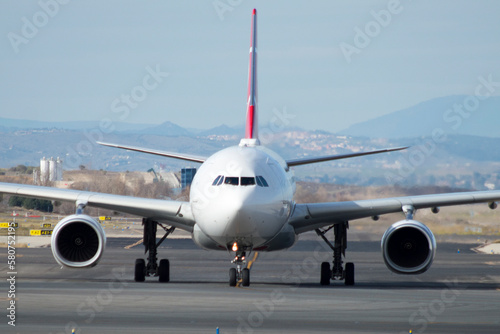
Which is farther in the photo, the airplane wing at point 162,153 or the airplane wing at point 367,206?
the airplane wing at point 162,153

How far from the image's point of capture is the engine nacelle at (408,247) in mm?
23266

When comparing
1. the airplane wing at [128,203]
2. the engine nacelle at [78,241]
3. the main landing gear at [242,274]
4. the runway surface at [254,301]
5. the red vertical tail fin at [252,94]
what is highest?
the red vertical tail fin at [252,94]

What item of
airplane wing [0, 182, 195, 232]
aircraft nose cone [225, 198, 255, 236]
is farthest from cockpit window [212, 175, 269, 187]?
airplane wing [0, 182, 195, 232]

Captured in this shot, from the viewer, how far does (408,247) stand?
934 inches

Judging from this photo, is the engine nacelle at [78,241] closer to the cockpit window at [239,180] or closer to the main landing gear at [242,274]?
the main landing gear at [242,274]

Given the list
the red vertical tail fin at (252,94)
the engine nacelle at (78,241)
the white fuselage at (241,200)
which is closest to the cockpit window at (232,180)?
the white fuselage at (241,200)

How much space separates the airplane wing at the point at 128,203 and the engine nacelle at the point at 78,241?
133 cm

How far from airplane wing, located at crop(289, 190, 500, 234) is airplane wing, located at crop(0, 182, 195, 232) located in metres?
3.10

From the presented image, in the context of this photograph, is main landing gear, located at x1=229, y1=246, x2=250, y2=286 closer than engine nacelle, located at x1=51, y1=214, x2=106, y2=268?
Yes

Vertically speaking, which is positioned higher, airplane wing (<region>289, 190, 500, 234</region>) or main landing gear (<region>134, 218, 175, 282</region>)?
airplane wing (<region>289, 190, 500, 234</region>)

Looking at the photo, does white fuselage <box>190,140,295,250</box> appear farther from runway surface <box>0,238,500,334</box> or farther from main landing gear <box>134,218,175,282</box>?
main landing gear <box>134,218,175,282</box>

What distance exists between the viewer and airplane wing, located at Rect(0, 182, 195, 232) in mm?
24391

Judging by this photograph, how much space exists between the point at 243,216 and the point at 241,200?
393 mm

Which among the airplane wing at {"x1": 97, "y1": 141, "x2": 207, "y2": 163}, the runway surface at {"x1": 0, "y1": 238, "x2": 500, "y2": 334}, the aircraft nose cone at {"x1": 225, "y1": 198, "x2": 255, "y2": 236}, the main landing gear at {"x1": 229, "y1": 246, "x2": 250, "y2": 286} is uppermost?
the airplane wing at {"x1": 97, "y1": 141, "x2": 207, "y2": 163}
